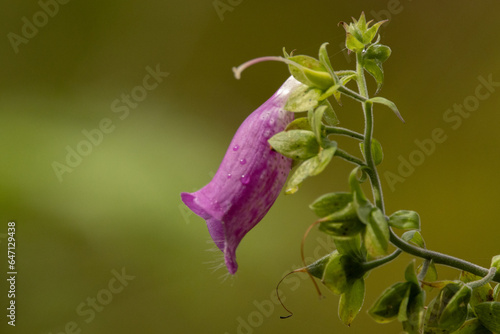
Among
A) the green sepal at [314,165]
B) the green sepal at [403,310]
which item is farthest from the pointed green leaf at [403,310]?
the green sepal at [314,165]

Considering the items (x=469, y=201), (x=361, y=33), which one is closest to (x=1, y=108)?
(x=469, y=201)

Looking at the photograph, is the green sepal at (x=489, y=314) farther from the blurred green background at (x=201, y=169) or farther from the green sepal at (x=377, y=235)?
the blurred green background at (x=201, y=169)

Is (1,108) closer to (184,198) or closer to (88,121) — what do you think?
(88,121)

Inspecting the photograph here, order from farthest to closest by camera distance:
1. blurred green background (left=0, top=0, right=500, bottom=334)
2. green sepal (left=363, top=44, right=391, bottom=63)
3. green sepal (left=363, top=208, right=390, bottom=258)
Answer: blurred green background (left=0, top=0, right=500, bottom=334)
green sepal (left=363, top=44, right=391, bottom=63)
green sepal (left=363, top=208, right=390, bottom=258)

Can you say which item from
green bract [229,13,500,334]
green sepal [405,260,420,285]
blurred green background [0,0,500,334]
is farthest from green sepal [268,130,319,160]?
blurred green background [0,0,500,334]

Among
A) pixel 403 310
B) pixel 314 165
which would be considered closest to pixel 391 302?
pixel 403 310

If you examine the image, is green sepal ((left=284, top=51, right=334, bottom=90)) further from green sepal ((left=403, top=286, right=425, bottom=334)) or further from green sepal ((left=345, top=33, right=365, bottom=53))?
green sepal ((left=403, top=286, right=425, bottom=334))
